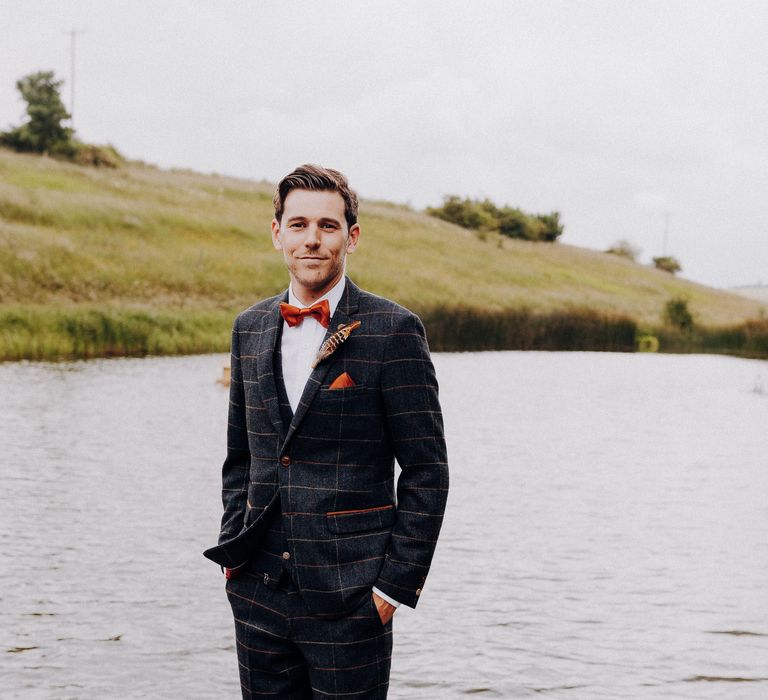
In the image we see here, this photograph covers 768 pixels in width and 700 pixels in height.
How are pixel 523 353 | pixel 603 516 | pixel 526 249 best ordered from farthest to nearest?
pixel 526 249, pixel 523 353, pixel 603 516

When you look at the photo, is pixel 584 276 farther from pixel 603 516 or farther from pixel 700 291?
pixel 603 516

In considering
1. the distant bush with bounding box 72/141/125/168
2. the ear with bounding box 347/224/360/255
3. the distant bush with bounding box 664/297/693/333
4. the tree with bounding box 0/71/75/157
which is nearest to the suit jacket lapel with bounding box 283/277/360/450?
the ear with bounding box 347/224/360/255

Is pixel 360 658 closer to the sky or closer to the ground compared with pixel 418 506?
closer to the ground

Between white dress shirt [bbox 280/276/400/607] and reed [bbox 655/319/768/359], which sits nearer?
white dress shirt [bbox 280/276/400/607]

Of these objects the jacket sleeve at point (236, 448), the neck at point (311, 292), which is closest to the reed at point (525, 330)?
the jacket sleeve at point (236, 448)

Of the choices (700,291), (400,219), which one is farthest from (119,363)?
(700,291)

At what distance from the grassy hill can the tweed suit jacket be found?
25.9 m

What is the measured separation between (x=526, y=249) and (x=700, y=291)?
14.6m

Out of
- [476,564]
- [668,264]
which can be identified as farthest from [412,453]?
[668,264]

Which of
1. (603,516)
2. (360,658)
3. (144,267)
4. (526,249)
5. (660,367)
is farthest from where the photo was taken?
(526,249)

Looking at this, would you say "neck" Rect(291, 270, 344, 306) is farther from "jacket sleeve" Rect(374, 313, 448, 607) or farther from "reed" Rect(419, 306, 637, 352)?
"reed" Rect(419, 306, 637, 352)

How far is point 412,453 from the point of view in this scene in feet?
10.4

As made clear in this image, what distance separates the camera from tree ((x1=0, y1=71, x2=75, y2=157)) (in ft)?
213

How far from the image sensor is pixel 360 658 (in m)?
3.09
